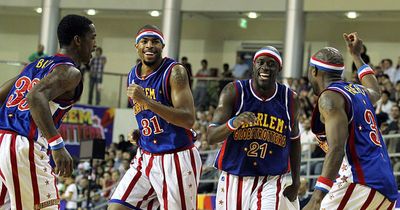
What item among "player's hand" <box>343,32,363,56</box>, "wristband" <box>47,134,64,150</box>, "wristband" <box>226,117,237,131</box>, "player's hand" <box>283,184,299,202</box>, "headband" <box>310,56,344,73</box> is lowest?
"player's hand" <box>283,184,299,202</box>

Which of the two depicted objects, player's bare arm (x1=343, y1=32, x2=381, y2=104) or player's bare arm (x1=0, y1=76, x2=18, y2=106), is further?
player's bare arm (x1=343, y1=32, x2=381, y2=104)

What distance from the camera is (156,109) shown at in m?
8.12

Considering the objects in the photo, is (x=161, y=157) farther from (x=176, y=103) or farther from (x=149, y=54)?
(x=149, y=54)

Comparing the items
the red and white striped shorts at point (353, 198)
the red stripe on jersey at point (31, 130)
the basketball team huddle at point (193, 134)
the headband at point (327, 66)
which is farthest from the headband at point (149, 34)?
the red and white striped shorts at point (353, 198)

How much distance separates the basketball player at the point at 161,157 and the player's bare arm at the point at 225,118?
31cm

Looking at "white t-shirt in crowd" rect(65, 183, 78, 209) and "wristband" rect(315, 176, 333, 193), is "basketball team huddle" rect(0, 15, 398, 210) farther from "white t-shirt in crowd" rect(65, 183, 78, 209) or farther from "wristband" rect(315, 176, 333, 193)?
"white t-shirt in crowd" rect(65, 183, 78, 209)

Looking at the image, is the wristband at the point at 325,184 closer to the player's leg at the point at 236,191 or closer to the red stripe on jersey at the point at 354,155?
the red stripe on jersey at the point at 354,155

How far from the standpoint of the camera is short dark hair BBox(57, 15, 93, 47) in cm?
782

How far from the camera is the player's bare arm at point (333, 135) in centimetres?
701

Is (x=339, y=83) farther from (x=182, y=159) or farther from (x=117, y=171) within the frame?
(x=117, y=171)

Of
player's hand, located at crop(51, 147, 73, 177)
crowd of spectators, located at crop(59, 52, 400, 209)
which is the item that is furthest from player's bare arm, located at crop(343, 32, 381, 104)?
crowd of spectators, located at crop(59, 52, 400, 209)

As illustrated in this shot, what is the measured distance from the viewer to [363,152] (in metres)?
7.33

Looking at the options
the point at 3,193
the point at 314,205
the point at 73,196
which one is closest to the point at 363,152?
the point at 314,205

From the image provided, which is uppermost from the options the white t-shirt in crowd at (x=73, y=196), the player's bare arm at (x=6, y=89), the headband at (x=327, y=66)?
the headband at (x=327, y=66)
